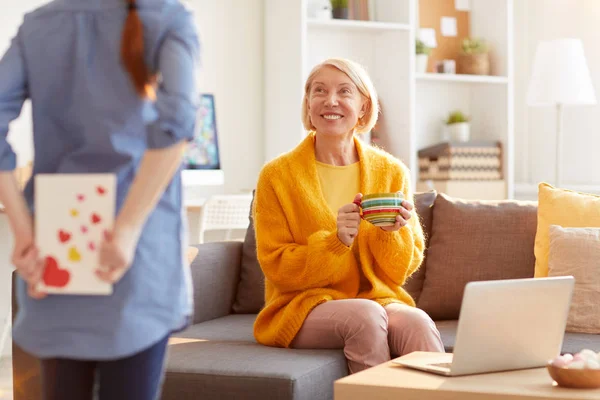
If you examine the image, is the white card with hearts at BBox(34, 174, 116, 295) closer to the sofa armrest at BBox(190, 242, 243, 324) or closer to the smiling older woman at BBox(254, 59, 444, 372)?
the smiling older woman at BBox(254, 59, 444, 372)

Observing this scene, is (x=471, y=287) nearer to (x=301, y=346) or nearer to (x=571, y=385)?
(x=571, y=385)

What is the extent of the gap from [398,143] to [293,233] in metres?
2.45

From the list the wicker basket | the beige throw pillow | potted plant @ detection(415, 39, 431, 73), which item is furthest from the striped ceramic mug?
the wicker basket

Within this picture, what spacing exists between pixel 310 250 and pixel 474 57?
116 inches

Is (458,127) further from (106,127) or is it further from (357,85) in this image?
(106,127)

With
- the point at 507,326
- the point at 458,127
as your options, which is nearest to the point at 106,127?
the point at 507,326

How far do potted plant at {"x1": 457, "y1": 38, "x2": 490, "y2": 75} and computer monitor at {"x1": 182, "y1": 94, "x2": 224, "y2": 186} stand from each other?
1.47 metres

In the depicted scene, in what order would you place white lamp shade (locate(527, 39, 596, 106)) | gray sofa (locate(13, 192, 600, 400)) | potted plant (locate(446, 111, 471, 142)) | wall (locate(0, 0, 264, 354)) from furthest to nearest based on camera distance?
potted plant (locate(446, 111, 471, 142)), wall (locate(0, 0, 264, 354)), white lamp shade (locate(527, 39, 596, 106)), gray sofa (locate(13, 192, 600, 400))

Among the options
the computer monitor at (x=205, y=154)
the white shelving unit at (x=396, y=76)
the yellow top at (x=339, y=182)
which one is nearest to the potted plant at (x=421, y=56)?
the white shelving unit at (x=396, y=76)

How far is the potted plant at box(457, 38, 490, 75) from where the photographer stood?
16.9ft

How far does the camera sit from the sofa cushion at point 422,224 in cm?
304

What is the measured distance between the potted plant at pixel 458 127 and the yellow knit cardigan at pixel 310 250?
247 centimetres

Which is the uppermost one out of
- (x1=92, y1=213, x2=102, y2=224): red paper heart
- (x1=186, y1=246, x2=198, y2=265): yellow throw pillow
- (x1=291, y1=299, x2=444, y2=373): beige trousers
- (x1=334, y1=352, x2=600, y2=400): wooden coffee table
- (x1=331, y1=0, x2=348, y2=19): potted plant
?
(x1=331, y1=0, x2=348, y2=19): potted plant

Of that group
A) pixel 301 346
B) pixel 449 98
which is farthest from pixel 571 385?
pixel 449 98
